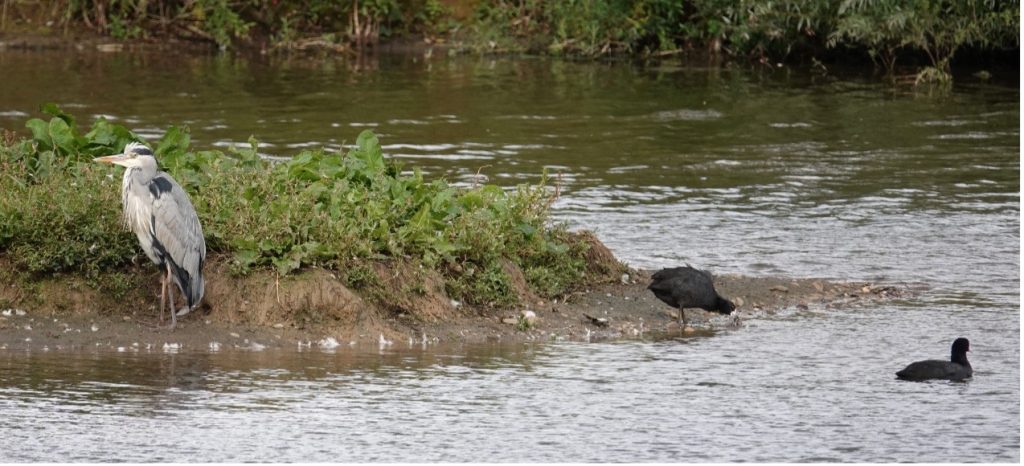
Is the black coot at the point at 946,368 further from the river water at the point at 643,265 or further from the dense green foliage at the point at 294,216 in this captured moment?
the dense green foliage at the point at 294,216

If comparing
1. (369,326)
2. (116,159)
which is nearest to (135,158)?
(116,159)

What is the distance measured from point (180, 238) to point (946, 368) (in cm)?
430

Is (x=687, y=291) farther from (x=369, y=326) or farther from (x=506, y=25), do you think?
(x=506, y=25)

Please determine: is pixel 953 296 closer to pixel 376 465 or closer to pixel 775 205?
pixel 775 205

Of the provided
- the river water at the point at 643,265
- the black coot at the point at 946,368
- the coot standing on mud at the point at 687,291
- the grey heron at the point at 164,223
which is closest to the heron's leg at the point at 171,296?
the grey heron at the point at 164,223

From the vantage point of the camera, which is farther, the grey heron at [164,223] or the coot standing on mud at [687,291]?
the coot standing on mud at [687,291]

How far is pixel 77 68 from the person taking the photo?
81.9 ft

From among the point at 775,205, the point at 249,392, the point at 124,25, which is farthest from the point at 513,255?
the point at 124,25

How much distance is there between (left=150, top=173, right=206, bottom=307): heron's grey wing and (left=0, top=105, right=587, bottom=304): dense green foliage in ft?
1.09

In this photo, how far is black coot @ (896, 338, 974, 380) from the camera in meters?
8.83

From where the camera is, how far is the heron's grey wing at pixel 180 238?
9289 mm

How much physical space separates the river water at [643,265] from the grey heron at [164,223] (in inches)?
18.2

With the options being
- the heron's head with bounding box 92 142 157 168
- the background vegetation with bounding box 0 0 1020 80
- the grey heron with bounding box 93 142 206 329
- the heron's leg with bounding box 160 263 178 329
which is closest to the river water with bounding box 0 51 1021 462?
the heron's leg with bounding box 160 263 178 329

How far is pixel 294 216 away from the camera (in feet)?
32.2
